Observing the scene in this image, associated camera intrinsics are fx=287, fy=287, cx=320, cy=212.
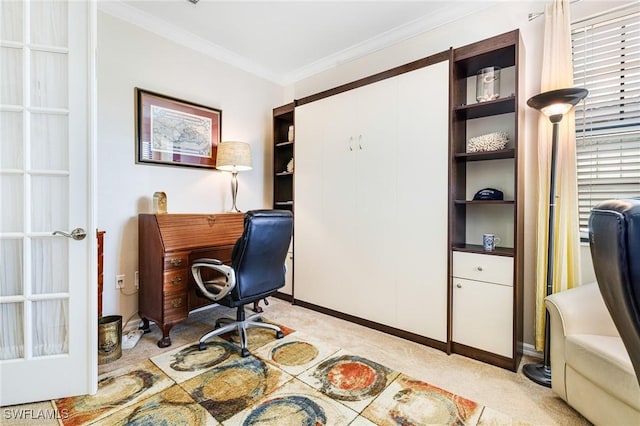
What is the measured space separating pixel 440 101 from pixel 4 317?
3.10 metres

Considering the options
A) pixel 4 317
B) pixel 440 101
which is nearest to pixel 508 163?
pixel 440 101

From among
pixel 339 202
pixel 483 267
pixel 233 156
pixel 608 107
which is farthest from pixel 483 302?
pixel 233 156

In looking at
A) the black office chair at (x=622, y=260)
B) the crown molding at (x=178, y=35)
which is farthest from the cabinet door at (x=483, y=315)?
the crown molding at (x=178, y=35)

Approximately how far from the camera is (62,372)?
1.63m

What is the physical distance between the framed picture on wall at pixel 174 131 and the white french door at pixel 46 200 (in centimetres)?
95

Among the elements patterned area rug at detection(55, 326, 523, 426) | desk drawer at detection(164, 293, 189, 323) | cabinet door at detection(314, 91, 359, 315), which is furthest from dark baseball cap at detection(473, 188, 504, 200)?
desk drawer at detection(164, 293, 189, 323)

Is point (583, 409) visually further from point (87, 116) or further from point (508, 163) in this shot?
point (87, 116)

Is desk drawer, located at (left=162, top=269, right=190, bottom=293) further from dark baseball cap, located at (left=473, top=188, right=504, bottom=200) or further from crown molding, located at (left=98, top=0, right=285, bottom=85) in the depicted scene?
dark baseball cap, located at (left=473, top=188, right=504, bottom=200)

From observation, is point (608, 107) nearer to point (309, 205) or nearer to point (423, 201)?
point (423, 201)

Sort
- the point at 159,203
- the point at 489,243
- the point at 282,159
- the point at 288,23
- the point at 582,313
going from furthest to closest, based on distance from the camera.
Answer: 1. the point at 282,159
2. the point at 288,23
3. the point at 159,203
4. the point at 489,243
5. the point at 582,313

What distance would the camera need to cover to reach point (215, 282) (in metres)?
2.34

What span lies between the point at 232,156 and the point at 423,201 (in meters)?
1.87

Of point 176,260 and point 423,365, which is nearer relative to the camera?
point 423,365

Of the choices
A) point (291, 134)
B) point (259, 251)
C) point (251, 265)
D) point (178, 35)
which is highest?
point (178, 35)
